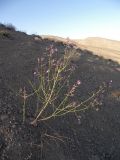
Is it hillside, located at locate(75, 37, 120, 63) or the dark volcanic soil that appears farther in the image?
hillside, located at locate(75, 37, 120, 63)

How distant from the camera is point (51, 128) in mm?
10227

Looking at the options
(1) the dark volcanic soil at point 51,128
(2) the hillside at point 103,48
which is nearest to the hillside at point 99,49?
(2) the hillside at point 103,48

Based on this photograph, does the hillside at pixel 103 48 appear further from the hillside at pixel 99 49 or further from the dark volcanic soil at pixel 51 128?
the dark volcanic soil at pixel 51 128

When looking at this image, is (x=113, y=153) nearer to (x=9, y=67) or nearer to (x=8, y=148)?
(x=8, y=148)

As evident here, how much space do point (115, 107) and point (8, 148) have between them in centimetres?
489

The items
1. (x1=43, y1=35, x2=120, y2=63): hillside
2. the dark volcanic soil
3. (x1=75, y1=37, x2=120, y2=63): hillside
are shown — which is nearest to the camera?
the dark volcanic soil

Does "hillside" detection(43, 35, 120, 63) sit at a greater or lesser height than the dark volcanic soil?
lesser

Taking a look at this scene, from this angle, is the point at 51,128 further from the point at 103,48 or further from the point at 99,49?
the point at 103,48

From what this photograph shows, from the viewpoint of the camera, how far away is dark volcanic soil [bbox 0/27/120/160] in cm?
930

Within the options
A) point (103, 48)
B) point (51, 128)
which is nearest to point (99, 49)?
point (103, 48)

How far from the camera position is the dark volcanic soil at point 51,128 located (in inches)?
366

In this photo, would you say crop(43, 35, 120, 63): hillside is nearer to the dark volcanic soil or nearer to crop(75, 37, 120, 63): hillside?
crop(75, 37, 120, 63): hillside

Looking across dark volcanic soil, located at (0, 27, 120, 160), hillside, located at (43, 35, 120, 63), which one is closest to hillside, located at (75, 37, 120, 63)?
hillside, located at (43, 35, 120, 63)

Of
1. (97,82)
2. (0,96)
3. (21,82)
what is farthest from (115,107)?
(0,96)
